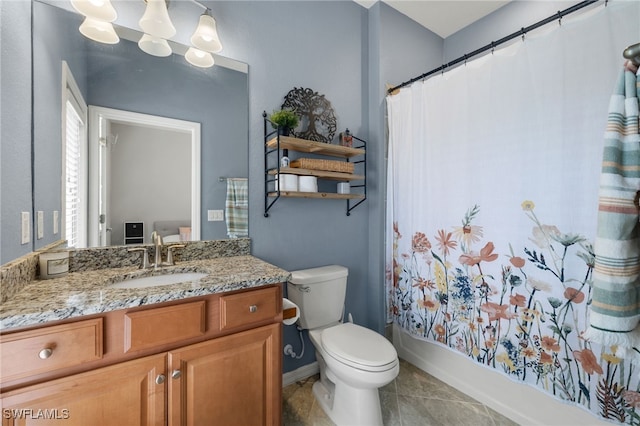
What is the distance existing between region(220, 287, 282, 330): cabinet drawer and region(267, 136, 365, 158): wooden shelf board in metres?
0.89

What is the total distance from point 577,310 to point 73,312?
1.98 m

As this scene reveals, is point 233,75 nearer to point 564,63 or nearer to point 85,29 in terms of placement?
point 85,29

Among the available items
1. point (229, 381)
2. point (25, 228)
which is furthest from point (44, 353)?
point (229, 381)

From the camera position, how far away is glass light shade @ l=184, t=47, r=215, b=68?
5.02ft

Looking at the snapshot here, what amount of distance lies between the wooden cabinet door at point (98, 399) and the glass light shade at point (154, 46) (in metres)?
1.45

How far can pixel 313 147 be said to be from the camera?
1.79m

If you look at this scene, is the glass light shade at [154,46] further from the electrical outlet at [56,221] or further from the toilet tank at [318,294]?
the toilet tank at [318,294]

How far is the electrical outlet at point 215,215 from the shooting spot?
1613 millimetres

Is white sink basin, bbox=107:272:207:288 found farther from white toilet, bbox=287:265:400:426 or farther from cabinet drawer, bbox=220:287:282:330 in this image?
white toilet, bbox=287:265:400:426

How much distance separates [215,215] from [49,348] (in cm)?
92

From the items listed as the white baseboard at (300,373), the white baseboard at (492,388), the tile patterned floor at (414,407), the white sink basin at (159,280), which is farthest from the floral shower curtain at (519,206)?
the white sink basin at (159,280)

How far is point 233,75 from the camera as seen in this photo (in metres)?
1.67

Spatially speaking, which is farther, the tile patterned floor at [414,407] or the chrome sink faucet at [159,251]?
the tile patterned floor at [414,407]

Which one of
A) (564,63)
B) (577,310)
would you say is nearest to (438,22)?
(564,63)
